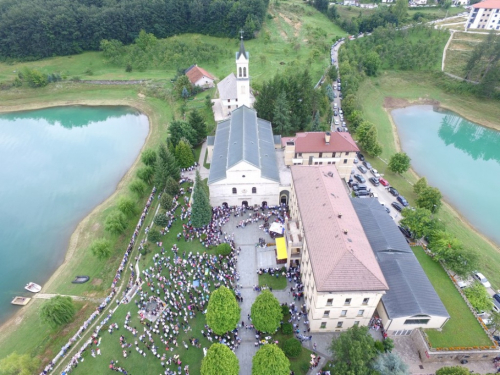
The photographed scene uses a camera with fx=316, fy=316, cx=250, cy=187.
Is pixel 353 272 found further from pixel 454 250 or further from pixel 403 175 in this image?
pixel 403 175

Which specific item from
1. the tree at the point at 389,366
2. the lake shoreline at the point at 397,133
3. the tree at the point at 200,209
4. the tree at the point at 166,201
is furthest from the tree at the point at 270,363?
the lake shoreline at the point at 397,133

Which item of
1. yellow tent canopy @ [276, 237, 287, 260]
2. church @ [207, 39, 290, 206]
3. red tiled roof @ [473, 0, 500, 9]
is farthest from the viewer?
red tiled roof @ [473, 0, 500, 9]

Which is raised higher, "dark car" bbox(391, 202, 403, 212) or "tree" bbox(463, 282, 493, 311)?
"tree" bbox(463, 282, 493, 311)

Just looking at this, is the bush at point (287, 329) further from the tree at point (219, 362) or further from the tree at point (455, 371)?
the tree at point (455, 371)

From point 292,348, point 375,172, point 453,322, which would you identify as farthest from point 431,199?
point 292,348

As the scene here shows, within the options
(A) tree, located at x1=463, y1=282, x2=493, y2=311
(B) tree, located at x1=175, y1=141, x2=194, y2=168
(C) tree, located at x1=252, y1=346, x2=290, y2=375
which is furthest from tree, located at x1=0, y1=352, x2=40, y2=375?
(A) tree, located at x1=463, y1=282, x2=493, y2=311

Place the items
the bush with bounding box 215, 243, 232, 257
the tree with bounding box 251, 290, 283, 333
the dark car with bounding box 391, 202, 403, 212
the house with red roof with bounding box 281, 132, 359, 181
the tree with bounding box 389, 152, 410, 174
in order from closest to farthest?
1. the tree with bounding box 251, 290, 283, 333
2. the bush with bounding box 215, 243, 232, 257
3. the dark car with bounding box 391, 202, 403, 212
4. the house with red roof with bounding box 281, 132, 359, 181
5. the tree with bounding box 389, 152, 410, 174

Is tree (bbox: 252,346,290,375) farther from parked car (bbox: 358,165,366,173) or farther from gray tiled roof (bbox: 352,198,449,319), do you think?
parked car (bbox: 358,165,366,173)
